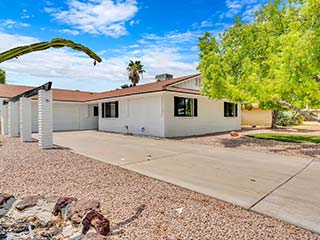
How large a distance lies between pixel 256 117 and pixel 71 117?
2197 centimetres

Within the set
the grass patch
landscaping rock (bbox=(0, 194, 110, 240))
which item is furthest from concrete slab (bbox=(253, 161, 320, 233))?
the grass patch

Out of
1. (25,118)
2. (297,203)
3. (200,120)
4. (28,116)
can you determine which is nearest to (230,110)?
(200,120)

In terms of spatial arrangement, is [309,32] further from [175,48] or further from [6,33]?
[175,48]

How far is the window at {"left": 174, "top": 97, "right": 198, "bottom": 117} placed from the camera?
624 inches

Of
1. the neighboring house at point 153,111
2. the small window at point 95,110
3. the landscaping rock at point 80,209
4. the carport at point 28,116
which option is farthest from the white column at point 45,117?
the small window at point 95,110

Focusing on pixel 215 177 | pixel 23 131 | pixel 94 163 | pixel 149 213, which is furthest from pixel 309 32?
pixel 23 131

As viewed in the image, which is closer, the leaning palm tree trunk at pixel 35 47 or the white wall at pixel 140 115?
the leaning palm tree trunk at pixel 35 47

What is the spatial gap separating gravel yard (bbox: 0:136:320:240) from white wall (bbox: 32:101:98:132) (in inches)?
601

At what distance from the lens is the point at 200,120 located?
17.9m

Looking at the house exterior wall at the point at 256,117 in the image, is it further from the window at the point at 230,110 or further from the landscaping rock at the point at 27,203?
the landscaping rock at the point at 27,203

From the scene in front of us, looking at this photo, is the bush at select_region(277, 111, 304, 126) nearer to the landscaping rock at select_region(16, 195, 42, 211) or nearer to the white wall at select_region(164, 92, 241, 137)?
the white wall at select_region(164, 92, 241, 137)

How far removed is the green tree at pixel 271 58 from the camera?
7.78 meters

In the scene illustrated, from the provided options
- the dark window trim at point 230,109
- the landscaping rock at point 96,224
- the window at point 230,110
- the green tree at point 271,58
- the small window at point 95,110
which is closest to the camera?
the landscaping rock at point 96,224

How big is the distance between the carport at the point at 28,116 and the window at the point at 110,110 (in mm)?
7023
